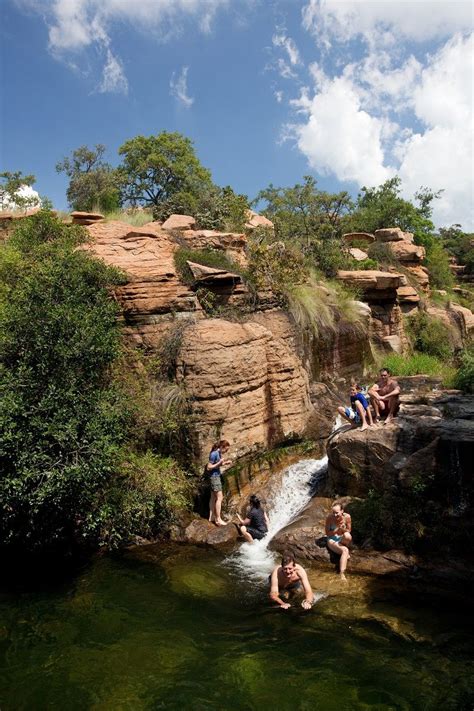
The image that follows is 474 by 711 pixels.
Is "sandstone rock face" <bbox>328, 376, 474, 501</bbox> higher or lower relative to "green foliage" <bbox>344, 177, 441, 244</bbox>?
lower

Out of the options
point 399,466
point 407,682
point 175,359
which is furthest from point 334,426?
point 407,682

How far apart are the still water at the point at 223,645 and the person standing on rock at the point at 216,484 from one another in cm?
173

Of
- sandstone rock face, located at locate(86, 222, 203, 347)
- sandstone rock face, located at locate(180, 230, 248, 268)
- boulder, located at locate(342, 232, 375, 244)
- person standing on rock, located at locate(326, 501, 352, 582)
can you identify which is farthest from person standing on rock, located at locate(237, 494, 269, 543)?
boulder, located at locate(342, 232, 375, 244)

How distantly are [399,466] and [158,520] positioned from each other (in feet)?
15.5

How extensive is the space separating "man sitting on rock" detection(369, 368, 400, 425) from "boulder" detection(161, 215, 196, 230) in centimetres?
779

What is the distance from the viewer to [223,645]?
5855 mm

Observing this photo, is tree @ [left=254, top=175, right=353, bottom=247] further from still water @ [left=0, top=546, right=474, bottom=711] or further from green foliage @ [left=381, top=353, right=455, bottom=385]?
still water @ [left=0, top=546, right=474, bottom=711]

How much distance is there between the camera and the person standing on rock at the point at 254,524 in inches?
355

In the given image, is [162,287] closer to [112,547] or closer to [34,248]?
[34,248]

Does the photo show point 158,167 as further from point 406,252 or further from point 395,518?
point 395,518

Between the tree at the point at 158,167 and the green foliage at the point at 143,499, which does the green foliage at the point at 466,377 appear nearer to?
the green foliage at the point at 143,499

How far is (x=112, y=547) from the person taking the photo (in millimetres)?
8609

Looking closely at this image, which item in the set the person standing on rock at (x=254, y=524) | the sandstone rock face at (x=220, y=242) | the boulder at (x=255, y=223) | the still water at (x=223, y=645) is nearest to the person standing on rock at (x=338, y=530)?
the still water at (x=223, y=645)

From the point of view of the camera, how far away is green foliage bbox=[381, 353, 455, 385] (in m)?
18.0
